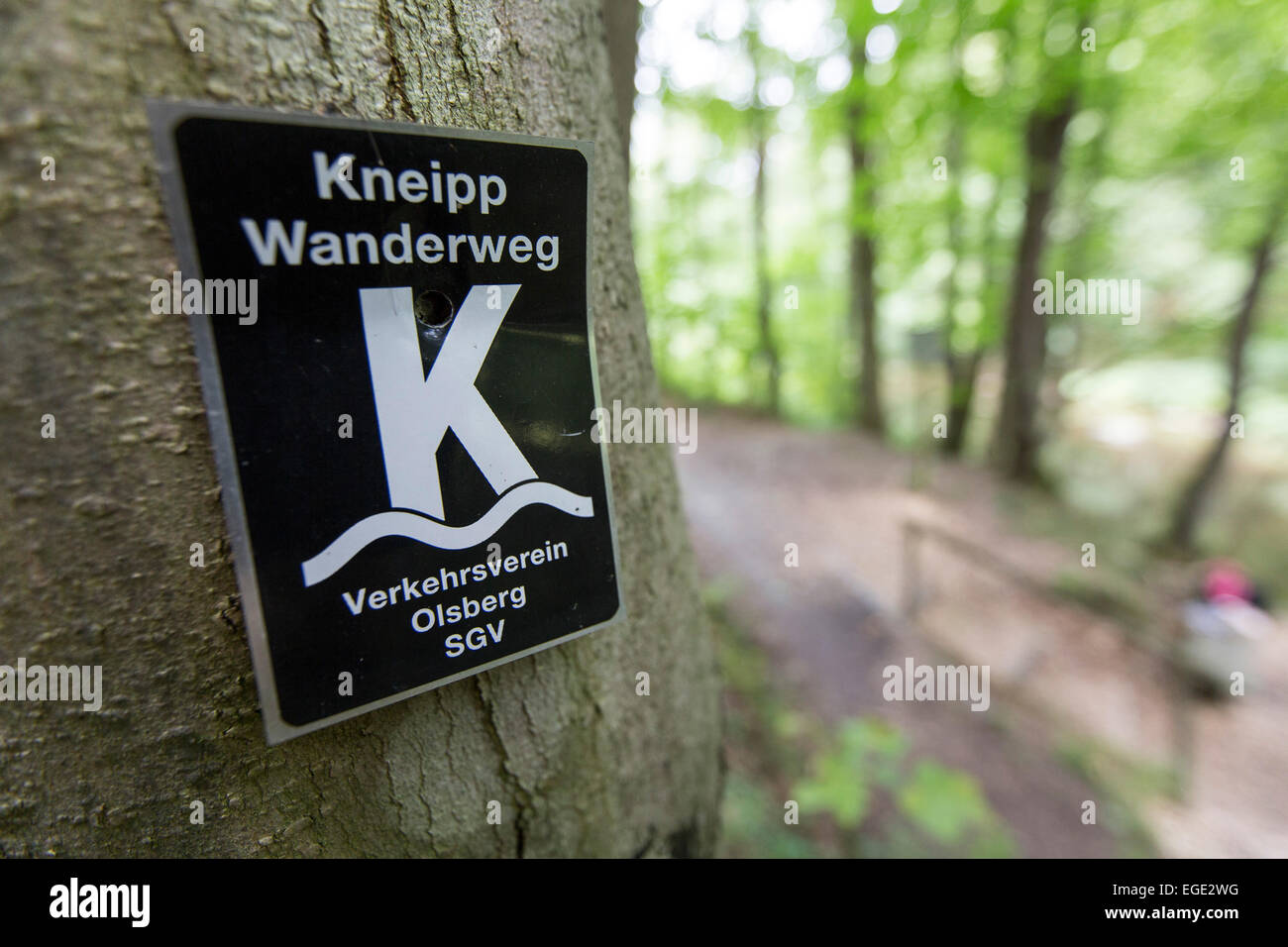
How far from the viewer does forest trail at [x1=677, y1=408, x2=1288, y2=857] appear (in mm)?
4688

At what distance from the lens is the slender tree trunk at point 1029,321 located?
8.45 m

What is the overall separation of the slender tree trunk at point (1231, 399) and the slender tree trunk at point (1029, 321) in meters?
2.32

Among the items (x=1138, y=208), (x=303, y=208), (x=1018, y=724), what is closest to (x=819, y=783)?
(x=1018, y=724)

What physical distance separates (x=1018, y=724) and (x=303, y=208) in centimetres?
635

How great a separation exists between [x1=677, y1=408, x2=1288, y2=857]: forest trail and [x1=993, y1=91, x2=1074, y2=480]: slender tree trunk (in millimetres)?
949

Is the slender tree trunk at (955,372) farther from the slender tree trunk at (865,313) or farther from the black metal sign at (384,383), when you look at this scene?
the black metal sign at (384,383)

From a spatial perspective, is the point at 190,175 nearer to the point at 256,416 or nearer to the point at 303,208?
the point at 303,208

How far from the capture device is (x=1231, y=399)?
29.5 ft

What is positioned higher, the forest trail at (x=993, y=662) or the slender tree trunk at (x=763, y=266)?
the slender tree trunk at (x=763, y=266)

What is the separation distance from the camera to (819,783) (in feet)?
13.9

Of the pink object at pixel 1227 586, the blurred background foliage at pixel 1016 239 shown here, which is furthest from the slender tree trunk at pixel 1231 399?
the pink object at pixel 1227 586
